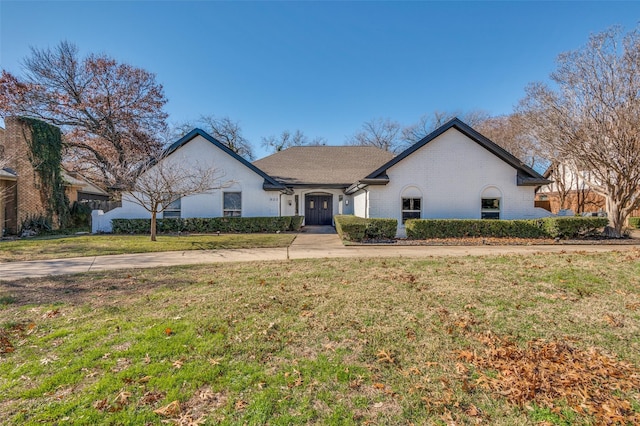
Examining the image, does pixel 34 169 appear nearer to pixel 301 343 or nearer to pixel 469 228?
pixel 301 343

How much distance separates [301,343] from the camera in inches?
147

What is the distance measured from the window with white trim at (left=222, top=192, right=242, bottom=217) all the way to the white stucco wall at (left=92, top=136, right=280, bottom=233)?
22cm

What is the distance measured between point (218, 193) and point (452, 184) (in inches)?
496

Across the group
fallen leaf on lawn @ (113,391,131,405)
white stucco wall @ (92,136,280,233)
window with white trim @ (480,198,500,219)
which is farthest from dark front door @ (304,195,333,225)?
fallen leaf on lawn @ (113,391,131,405)

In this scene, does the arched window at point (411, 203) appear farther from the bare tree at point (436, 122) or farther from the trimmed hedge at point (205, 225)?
the bare tree at point (436, 122)

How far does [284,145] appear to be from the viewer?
140 ft

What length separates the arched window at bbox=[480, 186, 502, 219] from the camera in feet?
48.3

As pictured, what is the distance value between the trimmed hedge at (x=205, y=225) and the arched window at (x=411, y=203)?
252 inches

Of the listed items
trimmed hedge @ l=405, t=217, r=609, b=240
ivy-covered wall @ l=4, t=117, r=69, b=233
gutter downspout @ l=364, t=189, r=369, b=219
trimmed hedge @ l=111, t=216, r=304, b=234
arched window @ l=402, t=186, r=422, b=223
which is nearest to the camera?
trimmed hedge @ l=405, t=217, r=609, b=240

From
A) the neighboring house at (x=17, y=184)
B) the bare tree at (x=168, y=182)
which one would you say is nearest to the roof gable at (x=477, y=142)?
the bare tree at (x=168, y=182)

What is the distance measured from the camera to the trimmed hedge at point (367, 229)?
12.1m

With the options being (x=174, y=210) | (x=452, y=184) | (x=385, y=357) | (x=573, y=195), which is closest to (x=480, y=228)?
(x=452, y=184)

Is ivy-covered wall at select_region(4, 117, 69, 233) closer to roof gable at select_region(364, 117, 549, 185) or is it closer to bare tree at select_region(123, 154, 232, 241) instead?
bare tree at select_region(123, 154, 232, 241)

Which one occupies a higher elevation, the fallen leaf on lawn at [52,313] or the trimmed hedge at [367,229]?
the trimmed hedge at [367,229]
